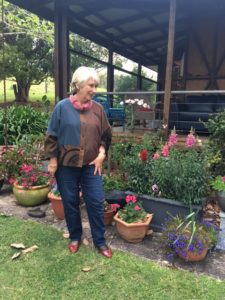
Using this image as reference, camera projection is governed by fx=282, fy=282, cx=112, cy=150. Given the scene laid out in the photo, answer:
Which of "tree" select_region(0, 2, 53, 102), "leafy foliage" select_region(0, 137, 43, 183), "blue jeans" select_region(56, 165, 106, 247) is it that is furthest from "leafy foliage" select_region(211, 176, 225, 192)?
"tree" select_region(0, 2, 53, 102)

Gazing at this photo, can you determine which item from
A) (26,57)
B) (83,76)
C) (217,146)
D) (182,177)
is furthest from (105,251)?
(26,57)

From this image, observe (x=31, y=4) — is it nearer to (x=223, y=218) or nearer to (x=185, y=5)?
(x=185, y=5)

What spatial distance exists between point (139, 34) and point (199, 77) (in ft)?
8.25

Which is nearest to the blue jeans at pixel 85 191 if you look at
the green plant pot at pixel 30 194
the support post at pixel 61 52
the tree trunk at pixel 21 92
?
the green plant pot at pixel 30 194

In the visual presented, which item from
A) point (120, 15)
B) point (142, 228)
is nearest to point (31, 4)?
point (120, 15)

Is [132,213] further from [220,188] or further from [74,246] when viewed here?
[220,188]

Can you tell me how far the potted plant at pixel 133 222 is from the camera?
289 cm

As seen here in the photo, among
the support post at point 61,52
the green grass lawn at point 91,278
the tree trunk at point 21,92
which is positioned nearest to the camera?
the green grass lawn at point 91,278

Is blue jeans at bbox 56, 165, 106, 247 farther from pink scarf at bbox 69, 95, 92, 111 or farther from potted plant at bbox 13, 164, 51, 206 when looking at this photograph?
potted plant at bbox 13, 164, 51, 206

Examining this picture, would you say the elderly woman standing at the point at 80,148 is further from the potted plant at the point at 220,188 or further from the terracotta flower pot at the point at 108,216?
the potted plant at the point at 220,188

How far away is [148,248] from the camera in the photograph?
9.48 ft

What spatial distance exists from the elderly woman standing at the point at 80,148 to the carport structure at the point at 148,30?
139 inches

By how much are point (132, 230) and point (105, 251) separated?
0.36 metres

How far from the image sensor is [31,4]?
599 cm
